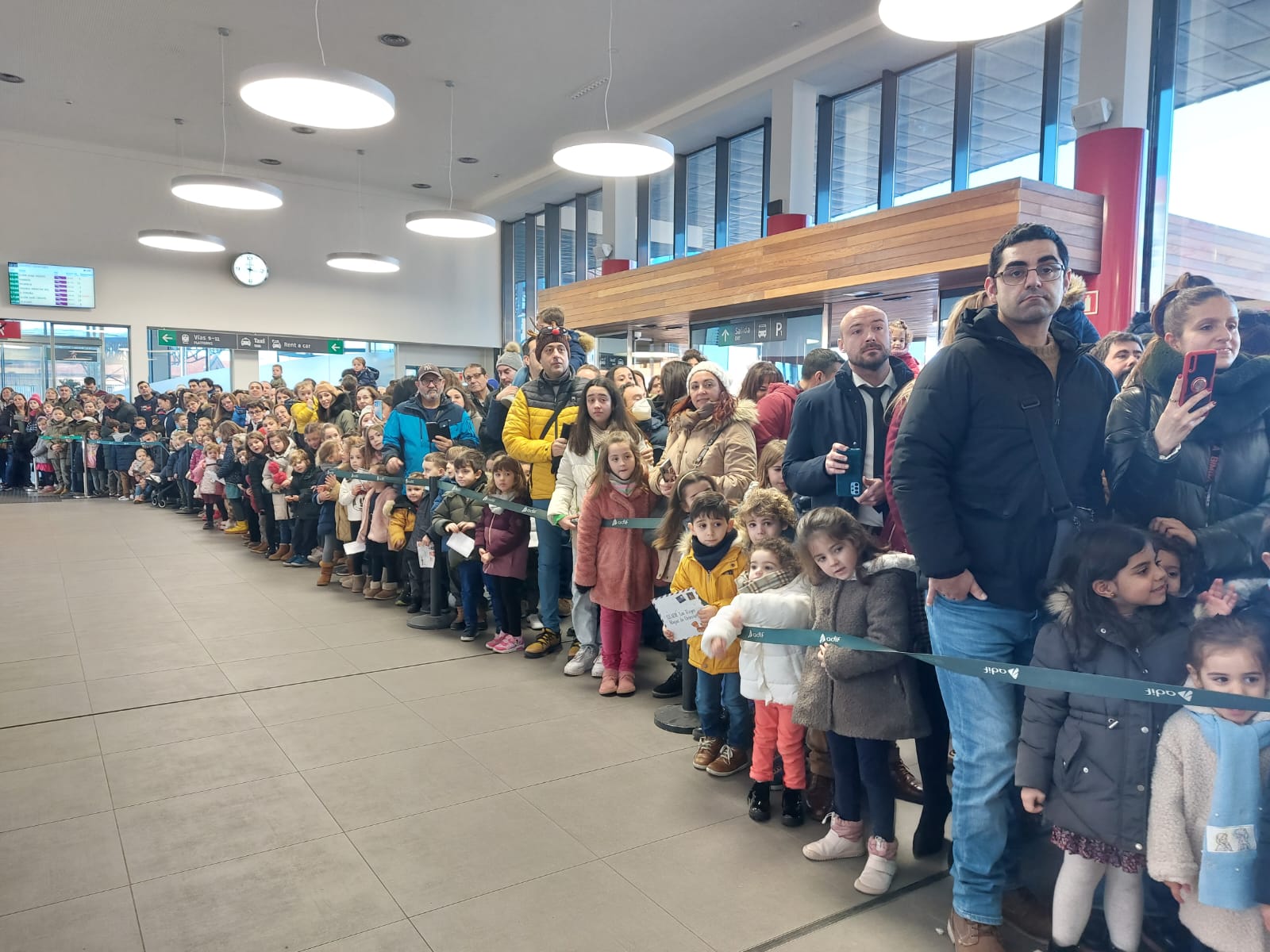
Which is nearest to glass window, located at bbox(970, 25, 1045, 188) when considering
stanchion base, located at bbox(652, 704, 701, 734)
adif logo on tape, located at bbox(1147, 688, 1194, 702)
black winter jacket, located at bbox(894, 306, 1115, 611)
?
stanchion base, located at bbox(652, 704, 701, 734)

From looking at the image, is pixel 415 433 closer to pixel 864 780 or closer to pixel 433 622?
pixel 433 622

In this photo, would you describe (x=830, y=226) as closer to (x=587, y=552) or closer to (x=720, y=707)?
(x=587, y=552)

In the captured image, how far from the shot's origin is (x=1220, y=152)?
7.09m

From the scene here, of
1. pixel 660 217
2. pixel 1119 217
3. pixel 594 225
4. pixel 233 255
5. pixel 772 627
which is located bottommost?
pixel 772 627

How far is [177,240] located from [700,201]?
8.10m

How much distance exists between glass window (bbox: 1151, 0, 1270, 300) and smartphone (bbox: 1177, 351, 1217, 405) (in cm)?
534

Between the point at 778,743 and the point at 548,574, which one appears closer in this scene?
the point at 778,743

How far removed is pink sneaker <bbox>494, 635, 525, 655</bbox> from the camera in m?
5.19

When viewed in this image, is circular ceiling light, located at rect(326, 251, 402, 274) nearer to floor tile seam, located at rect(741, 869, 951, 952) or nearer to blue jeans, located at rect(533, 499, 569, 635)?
blue jeans, located at rect(533, 499, 569, 635)

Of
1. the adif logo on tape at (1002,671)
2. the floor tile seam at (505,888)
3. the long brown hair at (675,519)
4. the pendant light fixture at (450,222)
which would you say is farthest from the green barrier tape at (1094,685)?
the pendant light fixture at (450,222)

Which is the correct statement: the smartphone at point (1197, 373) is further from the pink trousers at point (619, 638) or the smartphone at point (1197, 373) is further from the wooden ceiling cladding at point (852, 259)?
the wooden ceiling cladding at point (852, 259)

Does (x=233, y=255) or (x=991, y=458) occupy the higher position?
(x=233, y=255)

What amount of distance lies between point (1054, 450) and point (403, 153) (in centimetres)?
1537

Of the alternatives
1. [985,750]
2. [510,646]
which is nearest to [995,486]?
[985,750]
